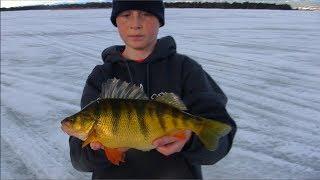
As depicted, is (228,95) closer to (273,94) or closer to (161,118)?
(273,94)

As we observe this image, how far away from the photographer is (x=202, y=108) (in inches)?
82.7

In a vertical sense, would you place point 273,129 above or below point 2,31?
above

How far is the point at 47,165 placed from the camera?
3.22 metres

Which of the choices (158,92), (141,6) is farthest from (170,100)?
(141,6)

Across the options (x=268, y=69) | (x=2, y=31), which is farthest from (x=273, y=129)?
(x=2, y=31)

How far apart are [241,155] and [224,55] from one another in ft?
15.2

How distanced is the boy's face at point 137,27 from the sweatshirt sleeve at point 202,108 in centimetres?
25

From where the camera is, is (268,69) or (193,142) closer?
(193,142)

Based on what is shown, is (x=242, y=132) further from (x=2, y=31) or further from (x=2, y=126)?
(x=2, y=31)

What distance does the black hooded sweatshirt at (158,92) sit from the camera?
209 centimetres

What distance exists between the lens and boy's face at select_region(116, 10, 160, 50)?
81.4 inches

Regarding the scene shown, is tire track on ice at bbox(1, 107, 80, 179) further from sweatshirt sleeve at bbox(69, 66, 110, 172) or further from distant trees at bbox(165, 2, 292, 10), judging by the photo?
distant trees at bbox(165, 2, 292, 10)

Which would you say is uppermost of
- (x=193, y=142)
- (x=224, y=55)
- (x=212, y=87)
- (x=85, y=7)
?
(x=212, y=87)

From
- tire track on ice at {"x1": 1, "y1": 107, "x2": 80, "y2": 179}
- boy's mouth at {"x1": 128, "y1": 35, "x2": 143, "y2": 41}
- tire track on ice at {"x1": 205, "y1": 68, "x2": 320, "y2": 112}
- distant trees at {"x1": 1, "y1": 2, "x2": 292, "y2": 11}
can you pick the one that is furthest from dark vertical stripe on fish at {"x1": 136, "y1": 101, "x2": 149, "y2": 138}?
distant trees at {"x1": 1, "y1": 2, "x2": 292, "y2": 11}
